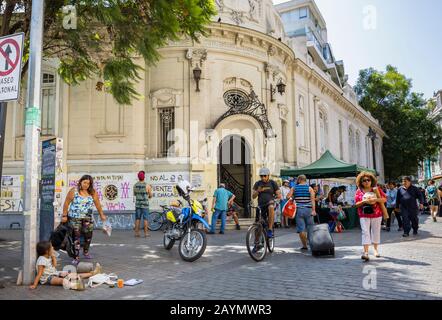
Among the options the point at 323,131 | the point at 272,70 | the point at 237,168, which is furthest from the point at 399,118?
the point at 237,168

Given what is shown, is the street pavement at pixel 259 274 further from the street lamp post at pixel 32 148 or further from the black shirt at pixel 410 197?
the black shirt at pixel 410 197

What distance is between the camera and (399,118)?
40969 millimetres

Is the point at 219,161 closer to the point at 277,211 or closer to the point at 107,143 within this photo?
the point at 277,211

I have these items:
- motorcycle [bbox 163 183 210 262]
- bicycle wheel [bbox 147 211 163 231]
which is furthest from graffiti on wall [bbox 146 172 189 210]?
motorcycle [bbox 163 183 210 262]

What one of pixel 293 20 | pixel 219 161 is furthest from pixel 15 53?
pixel 293 20

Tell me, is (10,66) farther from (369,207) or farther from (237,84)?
(237,84)

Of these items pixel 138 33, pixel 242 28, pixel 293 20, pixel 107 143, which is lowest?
pixel 107 143

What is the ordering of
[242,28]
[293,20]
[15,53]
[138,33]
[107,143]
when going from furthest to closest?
[293,20] → [242,28] → [107,143] → [138,33] → [15,53]

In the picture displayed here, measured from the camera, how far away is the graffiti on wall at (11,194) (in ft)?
50.6

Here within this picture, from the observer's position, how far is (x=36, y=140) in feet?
19.4

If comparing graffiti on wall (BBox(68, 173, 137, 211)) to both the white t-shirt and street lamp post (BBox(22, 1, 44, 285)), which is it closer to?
street lamp post (BBox(22, 1, 44, 285))

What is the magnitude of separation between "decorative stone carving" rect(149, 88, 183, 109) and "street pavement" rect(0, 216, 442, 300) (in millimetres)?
7941

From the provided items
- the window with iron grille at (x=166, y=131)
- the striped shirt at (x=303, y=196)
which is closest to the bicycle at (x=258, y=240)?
the striped shirt at (x=303, y=196)
